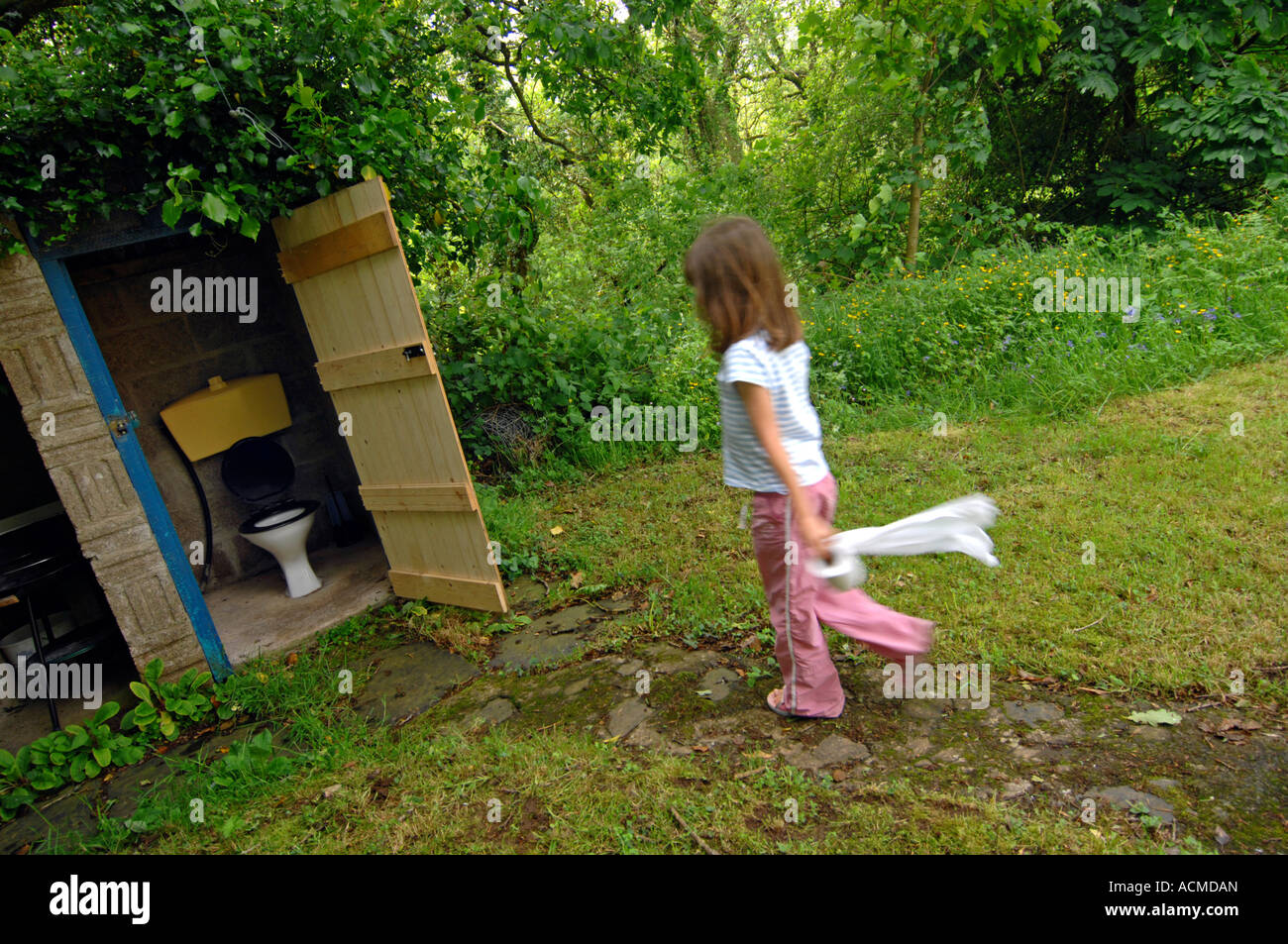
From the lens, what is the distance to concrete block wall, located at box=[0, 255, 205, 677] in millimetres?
3684

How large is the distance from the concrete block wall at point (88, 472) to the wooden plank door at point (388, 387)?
1277mm

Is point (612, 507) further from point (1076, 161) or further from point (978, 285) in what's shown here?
point (1076, 161)

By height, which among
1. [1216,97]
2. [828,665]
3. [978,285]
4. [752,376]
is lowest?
[828,665]

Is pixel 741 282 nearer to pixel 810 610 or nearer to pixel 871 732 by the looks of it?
pixel 810 610

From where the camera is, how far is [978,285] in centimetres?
675

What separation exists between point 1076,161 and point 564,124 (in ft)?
23.6

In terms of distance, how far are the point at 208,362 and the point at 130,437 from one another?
2488 mm

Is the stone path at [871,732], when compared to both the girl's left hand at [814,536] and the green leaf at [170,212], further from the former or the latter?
the green leaf at [170,212]

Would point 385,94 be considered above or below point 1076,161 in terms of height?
above

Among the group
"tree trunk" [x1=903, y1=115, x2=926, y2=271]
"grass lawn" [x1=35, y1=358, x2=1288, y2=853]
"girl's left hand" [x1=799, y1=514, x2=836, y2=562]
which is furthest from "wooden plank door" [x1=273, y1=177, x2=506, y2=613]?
"tree trunk" [x1=903, y1=115, x2=926, y2=271]

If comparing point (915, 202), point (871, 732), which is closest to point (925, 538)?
point (871, 732)

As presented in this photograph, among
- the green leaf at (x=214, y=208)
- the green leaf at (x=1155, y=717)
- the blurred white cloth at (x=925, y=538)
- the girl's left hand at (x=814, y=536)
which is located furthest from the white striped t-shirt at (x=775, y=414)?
the green leaf at (x=214, y=208)

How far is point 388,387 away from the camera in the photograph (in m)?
4.43
